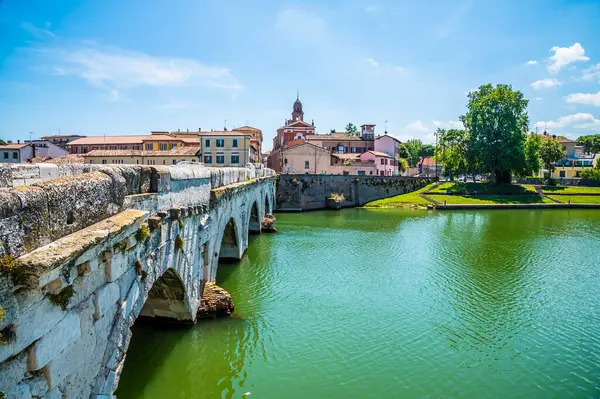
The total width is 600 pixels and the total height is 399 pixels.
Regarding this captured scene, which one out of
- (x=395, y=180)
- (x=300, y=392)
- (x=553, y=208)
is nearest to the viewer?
(x=300, y=392)

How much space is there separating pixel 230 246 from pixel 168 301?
10307mm

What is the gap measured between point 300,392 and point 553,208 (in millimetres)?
54790

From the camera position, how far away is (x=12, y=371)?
14.2 feet

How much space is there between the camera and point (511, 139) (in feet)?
188

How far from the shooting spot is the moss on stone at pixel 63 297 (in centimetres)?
490

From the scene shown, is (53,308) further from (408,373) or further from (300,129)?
(300,129)

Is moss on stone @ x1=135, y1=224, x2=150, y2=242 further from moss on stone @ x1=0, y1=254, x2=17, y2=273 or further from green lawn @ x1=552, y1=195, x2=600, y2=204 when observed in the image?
green lawn @ x1=552, y1=195, x2=600, y2=204

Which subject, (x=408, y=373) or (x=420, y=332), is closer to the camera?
(x=408, y=373)

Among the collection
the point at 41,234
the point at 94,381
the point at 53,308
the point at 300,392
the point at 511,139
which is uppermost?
the point at 511,139

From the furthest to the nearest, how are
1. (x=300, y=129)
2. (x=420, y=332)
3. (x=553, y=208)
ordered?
(x=300, y=129)
(x=553, y=208)
(x=420, y=332)

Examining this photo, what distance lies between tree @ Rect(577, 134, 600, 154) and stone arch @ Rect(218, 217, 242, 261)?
107786mm

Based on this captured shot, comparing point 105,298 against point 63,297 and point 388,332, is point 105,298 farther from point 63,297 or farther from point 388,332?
point 388,332

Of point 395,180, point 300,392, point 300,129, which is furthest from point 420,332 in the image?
point 300,129

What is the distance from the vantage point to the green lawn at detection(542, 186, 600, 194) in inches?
2397
